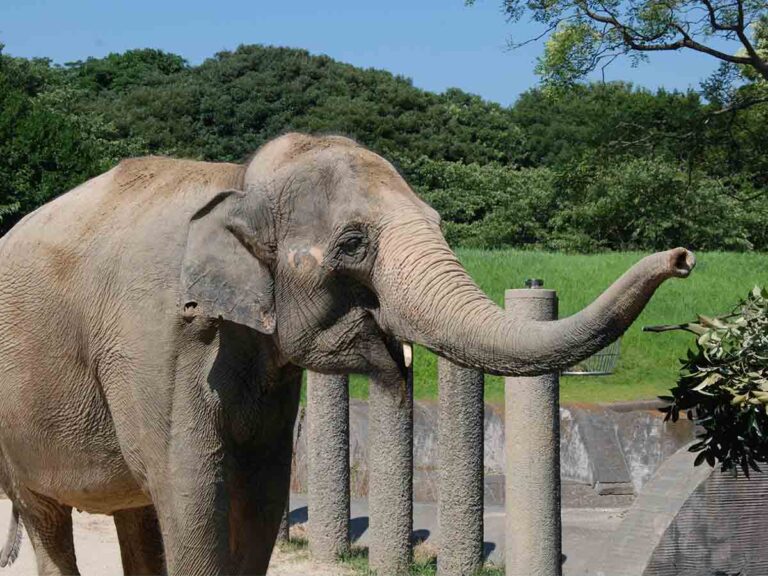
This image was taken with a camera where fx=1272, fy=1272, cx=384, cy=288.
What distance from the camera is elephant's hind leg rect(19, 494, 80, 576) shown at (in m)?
4.28

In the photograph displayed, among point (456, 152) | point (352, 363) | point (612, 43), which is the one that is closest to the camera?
point (352, 363)

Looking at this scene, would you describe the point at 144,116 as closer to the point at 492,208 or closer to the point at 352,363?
the point at 492,208

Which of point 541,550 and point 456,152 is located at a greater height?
point 456,152

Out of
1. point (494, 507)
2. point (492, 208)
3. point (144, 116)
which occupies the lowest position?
point (494, 507)

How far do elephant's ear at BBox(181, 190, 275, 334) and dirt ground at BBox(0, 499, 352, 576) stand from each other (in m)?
4.98

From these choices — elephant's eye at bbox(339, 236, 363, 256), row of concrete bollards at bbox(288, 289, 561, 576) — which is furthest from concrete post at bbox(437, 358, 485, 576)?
elephant's eye at bbox(339, 236, 363, 256)

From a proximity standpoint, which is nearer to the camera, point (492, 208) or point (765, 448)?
point (765, 448)

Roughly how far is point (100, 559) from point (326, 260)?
5668 millimetres

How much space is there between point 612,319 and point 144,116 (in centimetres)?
3289

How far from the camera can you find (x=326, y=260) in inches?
125

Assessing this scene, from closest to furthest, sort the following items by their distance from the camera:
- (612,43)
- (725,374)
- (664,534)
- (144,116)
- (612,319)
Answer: (612,319)
(725,374)
(664,534)
(612,43)
(144,116)

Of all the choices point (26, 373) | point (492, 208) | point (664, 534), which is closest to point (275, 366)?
point (26, 373)

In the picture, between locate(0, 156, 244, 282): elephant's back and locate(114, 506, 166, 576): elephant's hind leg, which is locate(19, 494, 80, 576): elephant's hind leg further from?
locate(0, 156, 244, 282): elephant's back

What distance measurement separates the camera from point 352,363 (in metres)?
3.24
